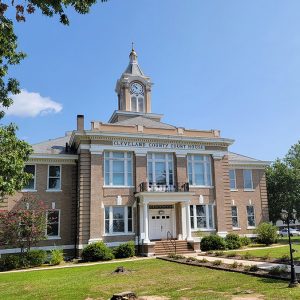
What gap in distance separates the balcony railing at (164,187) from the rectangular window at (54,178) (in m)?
6.48

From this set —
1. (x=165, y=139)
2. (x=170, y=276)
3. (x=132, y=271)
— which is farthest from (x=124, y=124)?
(x=170, y=276)

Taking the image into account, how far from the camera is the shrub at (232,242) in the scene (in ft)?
89.8

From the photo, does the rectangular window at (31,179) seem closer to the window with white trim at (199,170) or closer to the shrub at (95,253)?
the shrub at (95,253)

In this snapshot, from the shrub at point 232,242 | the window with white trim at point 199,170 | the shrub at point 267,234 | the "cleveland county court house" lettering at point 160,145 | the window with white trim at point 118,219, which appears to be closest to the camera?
the window with white trim at point 118,219

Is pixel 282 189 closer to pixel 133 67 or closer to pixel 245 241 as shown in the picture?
pixel 245 241

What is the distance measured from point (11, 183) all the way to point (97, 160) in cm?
1257

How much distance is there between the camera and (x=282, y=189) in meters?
41.8

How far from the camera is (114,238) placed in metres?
26.3

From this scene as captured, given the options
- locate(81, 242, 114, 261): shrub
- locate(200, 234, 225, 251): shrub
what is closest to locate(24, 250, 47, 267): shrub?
locate(81, 242, 114, 261): shrub

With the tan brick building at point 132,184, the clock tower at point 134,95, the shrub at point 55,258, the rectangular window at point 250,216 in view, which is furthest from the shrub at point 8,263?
the rectangular window at point 250,216

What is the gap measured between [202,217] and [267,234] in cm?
536

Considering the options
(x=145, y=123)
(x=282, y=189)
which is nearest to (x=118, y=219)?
(x=145, y=123)

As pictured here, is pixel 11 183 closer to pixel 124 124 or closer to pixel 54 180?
pixel 54 180

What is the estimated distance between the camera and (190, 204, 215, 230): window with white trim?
29016mm
